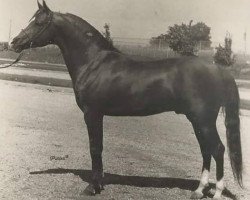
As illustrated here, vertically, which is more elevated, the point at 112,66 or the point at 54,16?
the point at 54,16

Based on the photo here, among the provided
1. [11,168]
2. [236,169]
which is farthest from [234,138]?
[11,168]

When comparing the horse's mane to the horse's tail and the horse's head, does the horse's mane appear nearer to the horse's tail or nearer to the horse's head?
the horse's head

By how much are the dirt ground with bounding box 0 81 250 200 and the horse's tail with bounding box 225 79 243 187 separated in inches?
18.3

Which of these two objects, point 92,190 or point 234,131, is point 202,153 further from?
point 92,190

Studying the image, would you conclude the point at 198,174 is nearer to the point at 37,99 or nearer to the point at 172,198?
the point at 172,198

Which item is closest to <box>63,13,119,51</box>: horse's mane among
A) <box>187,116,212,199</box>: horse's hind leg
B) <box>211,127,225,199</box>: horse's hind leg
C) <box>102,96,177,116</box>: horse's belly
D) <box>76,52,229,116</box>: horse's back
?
<box>76,52,229,116</box>: horse's back

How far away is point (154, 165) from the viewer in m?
7.93

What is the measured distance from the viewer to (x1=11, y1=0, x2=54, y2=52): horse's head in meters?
6.24

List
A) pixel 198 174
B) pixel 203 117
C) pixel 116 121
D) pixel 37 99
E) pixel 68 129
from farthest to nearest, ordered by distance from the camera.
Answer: pixel 37 99
pixel 116 121
pixel 68 129
pixel 198 174
pixel 203 117

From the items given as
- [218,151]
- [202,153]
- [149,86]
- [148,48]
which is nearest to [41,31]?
[149,86]

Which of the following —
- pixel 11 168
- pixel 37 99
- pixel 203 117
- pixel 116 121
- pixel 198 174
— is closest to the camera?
pixel 203 117

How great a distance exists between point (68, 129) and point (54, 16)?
4.91 metres

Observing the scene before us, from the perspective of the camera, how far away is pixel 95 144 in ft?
20.7

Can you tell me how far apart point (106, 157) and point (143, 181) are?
1.52 meters
